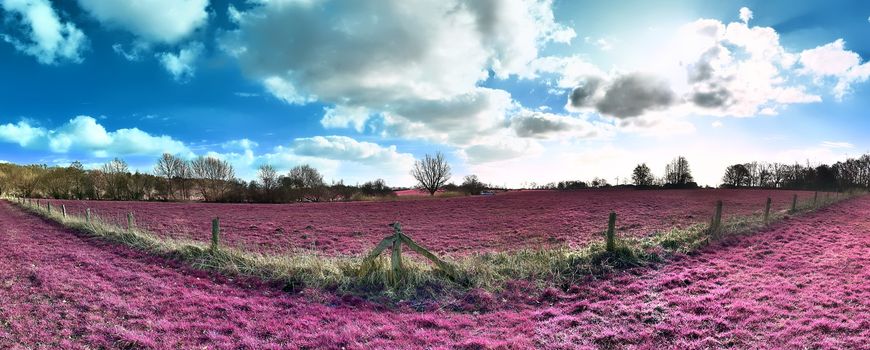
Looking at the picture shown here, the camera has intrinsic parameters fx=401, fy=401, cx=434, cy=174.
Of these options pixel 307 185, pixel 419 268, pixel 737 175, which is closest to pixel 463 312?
pixel 419 268

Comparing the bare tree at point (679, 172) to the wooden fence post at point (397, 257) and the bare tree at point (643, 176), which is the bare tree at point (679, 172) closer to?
the bare tree at point (643, 176)

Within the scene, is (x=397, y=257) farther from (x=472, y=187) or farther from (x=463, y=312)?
(x=472, y=187)

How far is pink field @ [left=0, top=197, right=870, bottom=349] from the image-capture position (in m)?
5.50

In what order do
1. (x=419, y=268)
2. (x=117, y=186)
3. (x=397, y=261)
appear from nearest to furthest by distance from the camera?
(x=397, y=261) < (x=419, y=268) < (x=117, y=186)

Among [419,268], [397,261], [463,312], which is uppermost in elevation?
[397,261]

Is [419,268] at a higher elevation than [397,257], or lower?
lower

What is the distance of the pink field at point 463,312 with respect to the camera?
5504mm

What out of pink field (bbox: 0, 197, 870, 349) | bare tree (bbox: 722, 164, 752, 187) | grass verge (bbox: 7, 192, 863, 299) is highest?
bare tree (bbox: 722, 164, 752, 187)

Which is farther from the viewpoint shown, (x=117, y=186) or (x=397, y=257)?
(x=117, y=186)

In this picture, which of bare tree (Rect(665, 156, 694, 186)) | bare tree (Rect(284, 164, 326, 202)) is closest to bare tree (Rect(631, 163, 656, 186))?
bare tree (Rect(665, 156, 694, 186))

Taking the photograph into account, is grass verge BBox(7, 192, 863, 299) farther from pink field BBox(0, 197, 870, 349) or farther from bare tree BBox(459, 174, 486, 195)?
bare tree BBox(459, 174, 486, 195)

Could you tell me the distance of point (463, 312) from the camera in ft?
23.2

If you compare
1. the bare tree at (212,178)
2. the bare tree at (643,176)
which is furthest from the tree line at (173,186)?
the bare tree at (643,176)

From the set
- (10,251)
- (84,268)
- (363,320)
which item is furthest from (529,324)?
(10,251)
